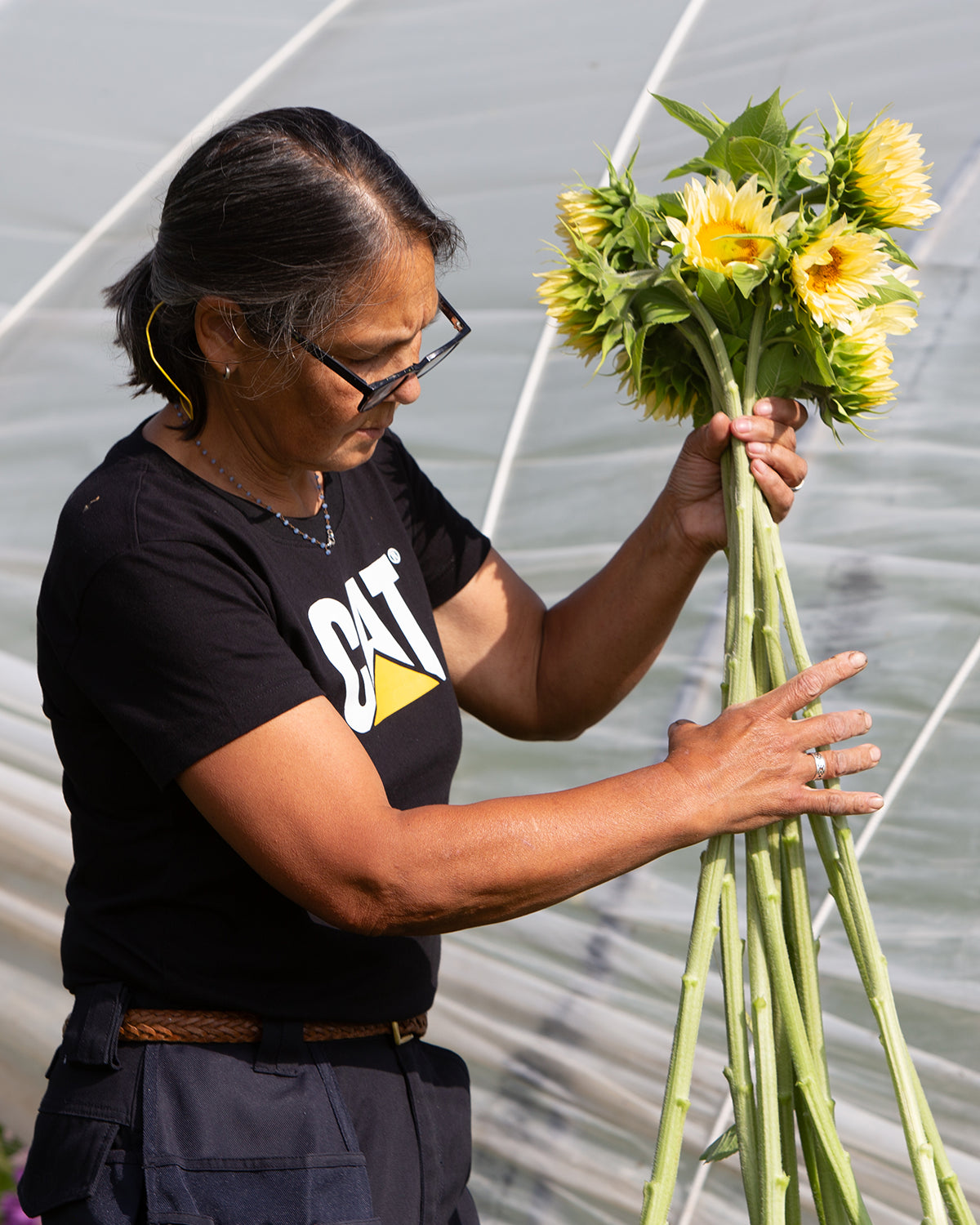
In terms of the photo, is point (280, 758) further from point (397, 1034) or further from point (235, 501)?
point (397, 1034)

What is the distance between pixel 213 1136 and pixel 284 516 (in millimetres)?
657

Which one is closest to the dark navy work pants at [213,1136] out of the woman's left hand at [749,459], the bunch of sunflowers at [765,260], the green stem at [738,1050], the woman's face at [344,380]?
the green stem at [738,1050]

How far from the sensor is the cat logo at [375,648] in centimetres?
132

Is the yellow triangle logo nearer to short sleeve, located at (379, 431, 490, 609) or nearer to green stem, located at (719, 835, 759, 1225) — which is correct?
short sleeve, located at (379, 431, 490, 609)

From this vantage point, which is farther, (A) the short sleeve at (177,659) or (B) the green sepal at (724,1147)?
(B) the green sepal at (724,1147)

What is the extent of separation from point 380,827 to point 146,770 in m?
0.26

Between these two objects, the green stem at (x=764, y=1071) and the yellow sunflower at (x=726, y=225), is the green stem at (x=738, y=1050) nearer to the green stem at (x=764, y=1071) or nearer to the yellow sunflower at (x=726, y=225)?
the green stem at (x=764, y=1071)

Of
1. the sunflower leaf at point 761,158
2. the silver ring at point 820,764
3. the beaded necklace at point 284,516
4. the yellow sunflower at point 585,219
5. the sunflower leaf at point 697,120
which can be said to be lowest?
the silver ring at point 820,764

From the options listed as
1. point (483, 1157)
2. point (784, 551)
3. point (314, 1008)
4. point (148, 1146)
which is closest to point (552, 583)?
point (784, 551)

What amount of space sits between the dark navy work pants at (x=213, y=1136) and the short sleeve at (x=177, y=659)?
35 centimetres

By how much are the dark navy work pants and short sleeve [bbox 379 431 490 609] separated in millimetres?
607

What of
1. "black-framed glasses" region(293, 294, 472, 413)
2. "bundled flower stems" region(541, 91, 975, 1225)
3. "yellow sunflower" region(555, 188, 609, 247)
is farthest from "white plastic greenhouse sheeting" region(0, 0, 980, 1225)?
"black-framed glasses" region(293, 294, 472, 413)

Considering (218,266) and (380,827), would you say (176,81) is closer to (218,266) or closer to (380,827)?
(218,266)

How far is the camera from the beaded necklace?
130 cm
